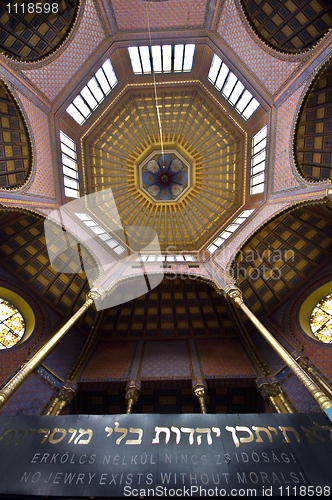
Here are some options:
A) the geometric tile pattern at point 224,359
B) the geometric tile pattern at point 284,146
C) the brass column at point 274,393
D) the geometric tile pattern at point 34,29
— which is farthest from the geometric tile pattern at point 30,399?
the geometric tile pattern at point 284,146

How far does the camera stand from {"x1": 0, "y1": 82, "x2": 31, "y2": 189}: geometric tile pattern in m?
12.1

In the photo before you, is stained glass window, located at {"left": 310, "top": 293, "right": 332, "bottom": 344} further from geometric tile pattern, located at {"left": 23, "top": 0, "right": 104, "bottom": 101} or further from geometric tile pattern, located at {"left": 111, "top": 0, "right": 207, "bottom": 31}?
geometric tile pattern, located at {"left": 23, "top": 0, "right": 104, "bottom": 101}

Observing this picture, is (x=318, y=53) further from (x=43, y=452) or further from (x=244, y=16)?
(x=43, y=452)

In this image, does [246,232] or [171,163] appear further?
[171,163]

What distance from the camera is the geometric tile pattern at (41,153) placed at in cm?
1316

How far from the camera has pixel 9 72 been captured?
11.5 metres

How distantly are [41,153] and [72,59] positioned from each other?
5.34m

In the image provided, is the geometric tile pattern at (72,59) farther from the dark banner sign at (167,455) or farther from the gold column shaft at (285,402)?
the gold column shaft at (285,402)

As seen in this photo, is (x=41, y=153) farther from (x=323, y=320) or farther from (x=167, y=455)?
(x=323, y=320)

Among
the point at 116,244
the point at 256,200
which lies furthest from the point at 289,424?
the point at 116,244

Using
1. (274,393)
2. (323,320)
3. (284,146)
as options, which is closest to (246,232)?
(284,146)

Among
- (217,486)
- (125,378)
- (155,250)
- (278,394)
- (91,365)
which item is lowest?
(217,486)

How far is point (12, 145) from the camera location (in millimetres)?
12867

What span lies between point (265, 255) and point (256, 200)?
4.15 meters
